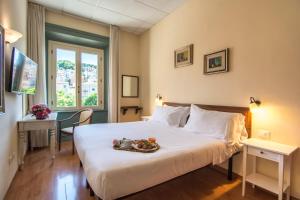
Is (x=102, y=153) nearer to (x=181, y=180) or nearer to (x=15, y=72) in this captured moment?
(x=181, y=180)

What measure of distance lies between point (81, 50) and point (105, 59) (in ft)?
2.21

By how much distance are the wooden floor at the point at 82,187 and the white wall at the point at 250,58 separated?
0.40 meters

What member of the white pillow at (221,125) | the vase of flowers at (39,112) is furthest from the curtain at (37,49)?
the white pillow at (221,125)

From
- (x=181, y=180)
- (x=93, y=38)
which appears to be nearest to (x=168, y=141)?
(x=181, y=180)

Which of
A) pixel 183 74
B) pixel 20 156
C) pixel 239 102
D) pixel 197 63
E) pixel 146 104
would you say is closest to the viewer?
pixel 239 102

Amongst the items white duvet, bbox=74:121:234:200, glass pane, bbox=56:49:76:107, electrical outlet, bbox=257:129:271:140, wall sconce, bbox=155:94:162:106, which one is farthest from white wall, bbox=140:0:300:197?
glass pane, bbox=56:49:76:107

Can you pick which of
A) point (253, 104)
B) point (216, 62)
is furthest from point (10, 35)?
point (253, 104)

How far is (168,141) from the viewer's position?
2061 mm

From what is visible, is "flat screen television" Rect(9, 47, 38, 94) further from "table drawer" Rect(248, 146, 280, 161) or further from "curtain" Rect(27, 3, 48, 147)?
"table drawer" Rect(248, 146, 280, 161)

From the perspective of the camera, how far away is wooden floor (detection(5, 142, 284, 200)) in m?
1.93

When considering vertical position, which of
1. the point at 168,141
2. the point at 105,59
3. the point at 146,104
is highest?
the point at 105,59

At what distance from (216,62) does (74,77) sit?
3.51 m

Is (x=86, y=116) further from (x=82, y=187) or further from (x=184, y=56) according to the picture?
(x=184, y=56)

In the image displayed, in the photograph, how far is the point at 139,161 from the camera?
4.68ft
